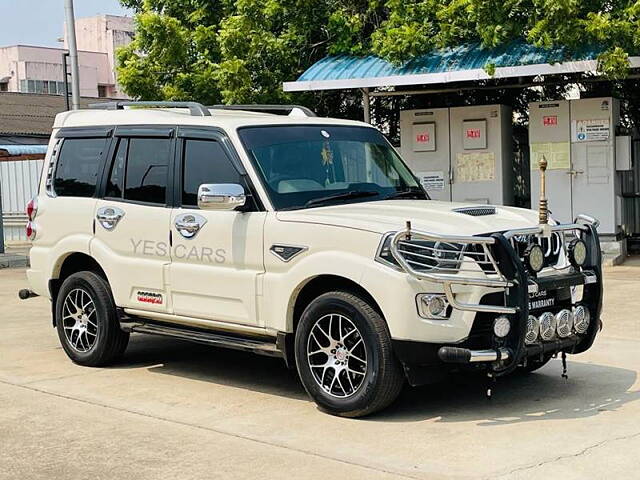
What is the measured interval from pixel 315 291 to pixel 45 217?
120 inches

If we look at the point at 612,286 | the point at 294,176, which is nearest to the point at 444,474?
the point at 294,176

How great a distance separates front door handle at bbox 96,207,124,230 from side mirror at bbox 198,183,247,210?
50.9 inches

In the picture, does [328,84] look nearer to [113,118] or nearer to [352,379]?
[113,118]

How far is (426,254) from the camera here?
6387 mm

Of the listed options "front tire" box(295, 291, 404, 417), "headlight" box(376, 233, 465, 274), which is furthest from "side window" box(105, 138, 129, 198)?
"headlight" box(376, 233, 465, 274)

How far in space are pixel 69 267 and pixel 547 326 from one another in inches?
169

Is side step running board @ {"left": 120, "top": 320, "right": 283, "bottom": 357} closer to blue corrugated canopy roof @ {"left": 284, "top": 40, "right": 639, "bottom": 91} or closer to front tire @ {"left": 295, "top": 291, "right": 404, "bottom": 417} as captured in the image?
front tire @ {"left": 295, "top": 291, "right": 404, "bottom": 417}

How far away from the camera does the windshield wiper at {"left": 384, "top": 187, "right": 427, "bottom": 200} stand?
25.6 feet

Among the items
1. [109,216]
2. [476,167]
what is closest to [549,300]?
[109,216]

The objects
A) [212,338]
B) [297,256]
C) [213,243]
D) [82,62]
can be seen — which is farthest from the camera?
[82,62]

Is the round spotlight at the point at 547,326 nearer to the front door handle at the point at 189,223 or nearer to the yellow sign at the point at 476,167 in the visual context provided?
the front door handle at the point at 189,223

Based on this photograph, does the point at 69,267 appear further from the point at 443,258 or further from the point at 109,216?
the point at 443,258

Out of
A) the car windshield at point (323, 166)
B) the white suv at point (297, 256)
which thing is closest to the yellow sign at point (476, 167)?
the white suv at point (297, 256)

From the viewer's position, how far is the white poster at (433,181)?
54.1ft
